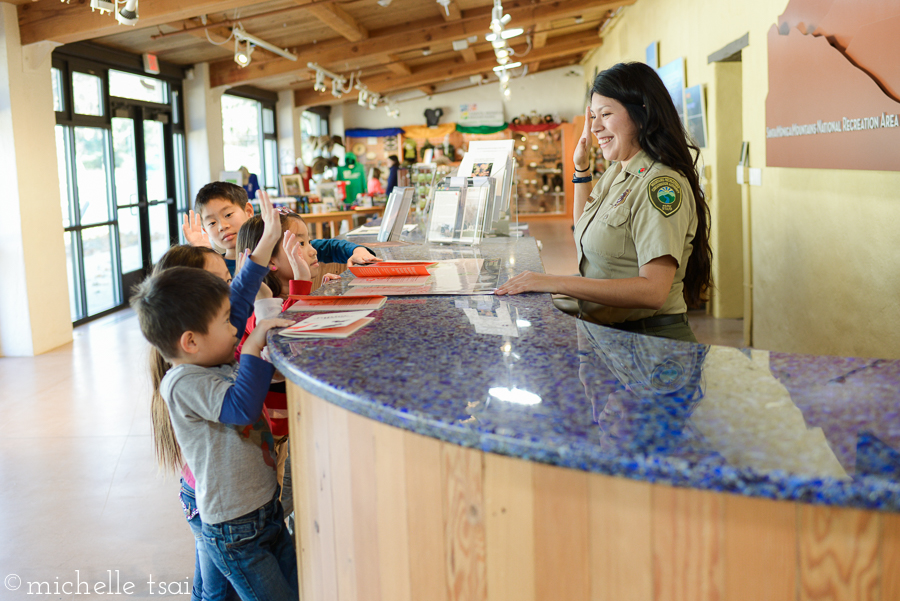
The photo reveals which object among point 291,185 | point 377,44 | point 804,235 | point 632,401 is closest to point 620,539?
point 632,401

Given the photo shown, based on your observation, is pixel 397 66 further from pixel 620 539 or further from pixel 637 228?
pixel 620 539

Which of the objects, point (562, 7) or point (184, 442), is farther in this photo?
point (562, 7)

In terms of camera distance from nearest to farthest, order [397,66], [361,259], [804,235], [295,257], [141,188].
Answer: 1. [295,257]
2. [361,259]
3. [804,235]
4. [141,188]
5. [397,66]

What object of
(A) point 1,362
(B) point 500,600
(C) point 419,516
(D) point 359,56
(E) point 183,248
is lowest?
(A) point 1,362

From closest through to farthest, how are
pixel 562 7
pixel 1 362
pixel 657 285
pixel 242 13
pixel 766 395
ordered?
pixel 766 395 < pixel 657 285 < pixel 1 362 < pixel 242 13 < pixel 562 7

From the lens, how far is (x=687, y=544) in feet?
3.15

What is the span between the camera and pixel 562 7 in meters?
10.0

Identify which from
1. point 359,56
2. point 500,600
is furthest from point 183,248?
point 359,56

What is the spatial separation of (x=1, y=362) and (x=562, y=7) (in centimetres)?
805

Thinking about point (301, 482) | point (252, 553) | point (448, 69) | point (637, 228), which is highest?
point (448, 69)

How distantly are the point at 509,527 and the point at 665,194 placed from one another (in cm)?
111

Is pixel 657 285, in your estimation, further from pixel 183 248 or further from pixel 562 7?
pixel 562 7

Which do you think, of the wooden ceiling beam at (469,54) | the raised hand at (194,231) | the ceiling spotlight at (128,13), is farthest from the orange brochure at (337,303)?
the wooden ceiling beam at (469,54)

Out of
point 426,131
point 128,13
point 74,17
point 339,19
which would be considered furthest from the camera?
point 426,131
